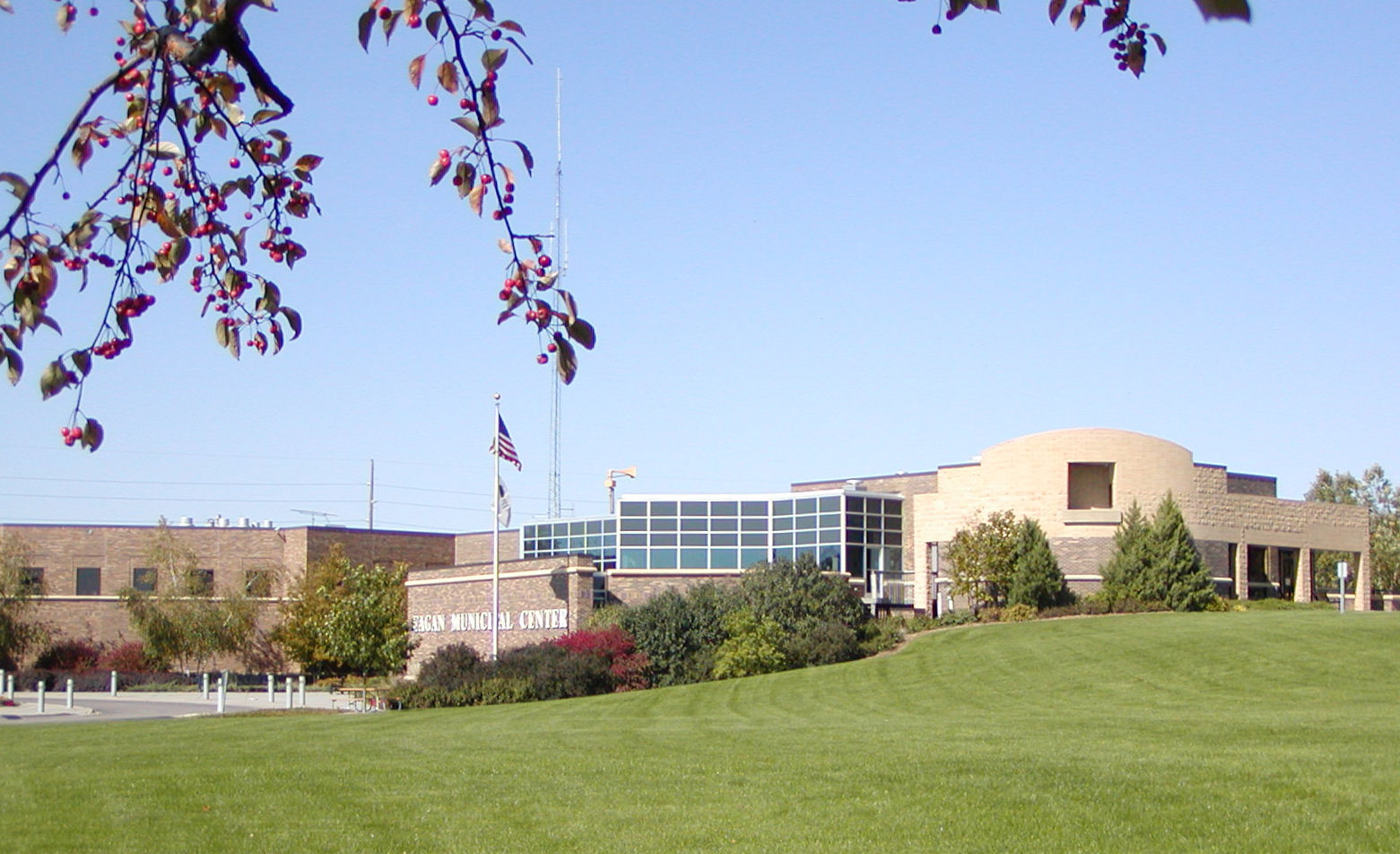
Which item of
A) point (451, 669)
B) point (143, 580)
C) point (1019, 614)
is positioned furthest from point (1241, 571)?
point (143, 580)

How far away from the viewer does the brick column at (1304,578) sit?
55.2 meters

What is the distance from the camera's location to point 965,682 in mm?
33969

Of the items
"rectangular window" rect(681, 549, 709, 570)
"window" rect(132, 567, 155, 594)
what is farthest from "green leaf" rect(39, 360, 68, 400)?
"window" rect(132, 567, 155, 594)

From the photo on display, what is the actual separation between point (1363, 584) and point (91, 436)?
60207mm

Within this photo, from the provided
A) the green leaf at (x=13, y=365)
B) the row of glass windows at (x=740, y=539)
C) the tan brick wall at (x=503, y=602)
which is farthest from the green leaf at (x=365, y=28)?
the row of glass windows at (x=740, y=539)

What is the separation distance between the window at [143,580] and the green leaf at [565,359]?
61092 mm

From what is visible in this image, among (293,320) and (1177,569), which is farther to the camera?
(1177,569)

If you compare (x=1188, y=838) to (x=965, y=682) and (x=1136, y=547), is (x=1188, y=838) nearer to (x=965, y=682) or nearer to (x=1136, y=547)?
(x=965, y=682)

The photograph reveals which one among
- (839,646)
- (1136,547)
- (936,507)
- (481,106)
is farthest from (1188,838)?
(936,507)

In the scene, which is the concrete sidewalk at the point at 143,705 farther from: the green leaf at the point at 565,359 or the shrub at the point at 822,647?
the green leaf at the point at 565,359

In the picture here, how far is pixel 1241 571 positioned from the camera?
52.9m

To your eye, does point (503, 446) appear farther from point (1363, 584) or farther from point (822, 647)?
point (1363, 584)

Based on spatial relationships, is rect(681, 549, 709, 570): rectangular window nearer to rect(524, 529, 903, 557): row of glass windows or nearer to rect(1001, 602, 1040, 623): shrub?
rect(524, 529, 903, 557): row of glass windows

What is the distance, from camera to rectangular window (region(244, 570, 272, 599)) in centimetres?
6225
